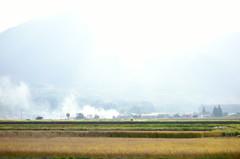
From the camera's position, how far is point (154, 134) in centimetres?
6241

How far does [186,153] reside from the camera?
1507 inches

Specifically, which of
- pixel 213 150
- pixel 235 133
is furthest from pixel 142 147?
pixel 235 133

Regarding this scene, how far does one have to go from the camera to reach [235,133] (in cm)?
6356

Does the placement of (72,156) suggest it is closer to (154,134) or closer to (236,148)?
(236,148)

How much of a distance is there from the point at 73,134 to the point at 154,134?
1301cm

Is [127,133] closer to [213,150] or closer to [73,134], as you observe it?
[73,134]

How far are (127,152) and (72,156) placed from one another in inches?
214

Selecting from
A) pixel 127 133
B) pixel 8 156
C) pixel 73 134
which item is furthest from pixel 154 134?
pixel 8 156

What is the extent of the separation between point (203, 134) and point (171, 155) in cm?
2546

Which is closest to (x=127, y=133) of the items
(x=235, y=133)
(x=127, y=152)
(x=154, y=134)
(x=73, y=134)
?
(x=154, y=134)

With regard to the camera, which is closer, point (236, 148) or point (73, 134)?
point (236, 148)

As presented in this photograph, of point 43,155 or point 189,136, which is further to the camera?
point 189,136

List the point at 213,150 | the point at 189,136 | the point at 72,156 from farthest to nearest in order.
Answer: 1. the point at 189,136
2. the point at 213,150
3. the point at 72,156

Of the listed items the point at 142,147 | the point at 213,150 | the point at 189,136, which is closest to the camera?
the point at 213,150
